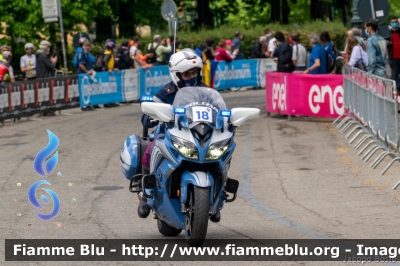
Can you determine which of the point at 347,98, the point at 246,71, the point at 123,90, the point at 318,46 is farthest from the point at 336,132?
the point at 246,71

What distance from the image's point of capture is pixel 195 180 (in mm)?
8703

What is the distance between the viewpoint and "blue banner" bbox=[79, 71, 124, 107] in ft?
95.5

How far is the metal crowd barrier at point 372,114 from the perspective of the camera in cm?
1484

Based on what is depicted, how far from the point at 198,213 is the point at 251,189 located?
511 cm

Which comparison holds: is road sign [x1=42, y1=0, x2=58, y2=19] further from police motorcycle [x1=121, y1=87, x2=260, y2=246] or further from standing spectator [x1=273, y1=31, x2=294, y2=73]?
police motorcycle [x1=121, y1=87, x2=260, y2=246]

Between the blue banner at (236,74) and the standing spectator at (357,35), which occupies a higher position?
the standing spectator at (357,35)

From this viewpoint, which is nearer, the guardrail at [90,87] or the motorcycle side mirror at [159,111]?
the motorcycle side mirror at [159,111]

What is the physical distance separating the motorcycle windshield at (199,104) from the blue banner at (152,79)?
23.2 meters

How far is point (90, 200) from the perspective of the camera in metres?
12.9

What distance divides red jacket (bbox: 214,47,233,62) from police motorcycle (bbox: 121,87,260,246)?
89.6ft

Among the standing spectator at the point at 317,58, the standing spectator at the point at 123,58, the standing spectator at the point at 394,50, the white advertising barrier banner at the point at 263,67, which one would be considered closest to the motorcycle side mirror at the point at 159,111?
the standing spectator at the point at 317,58

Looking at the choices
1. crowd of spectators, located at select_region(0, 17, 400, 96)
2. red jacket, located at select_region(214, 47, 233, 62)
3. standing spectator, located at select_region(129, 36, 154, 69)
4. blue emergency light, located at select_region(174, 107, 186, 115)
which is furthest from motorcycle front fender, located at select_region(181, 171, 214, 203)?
red jacket, located at select_region(214, 47, 233, 62)

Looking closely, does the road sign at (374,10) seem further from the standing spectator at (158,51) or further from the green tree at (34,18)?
the green tree at (34,18)

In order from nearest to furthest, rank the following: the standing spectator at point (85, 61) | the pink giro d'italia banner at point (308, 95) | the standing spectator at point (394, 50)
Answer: the pink giro d'italia banner at point (308, 95) → the standing spectator at point (394, 50) → the standing spectator at point (85, 61)
